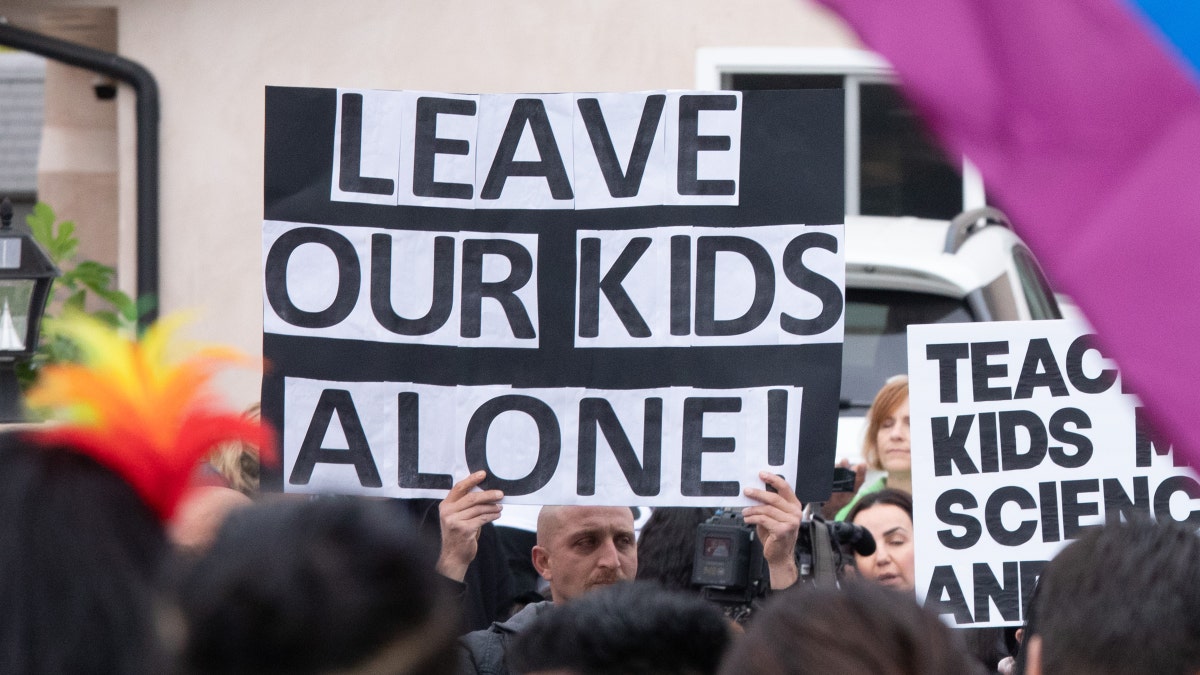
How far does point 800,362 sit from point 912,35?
96.2 inches

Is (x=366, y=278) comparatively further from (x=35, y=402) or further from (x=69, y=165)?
(x=69, y=165)

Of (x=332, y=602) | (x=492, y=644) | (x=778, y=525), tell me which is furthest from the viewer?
(x=778, y=525)

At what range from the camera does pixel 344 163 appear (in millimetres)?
4379

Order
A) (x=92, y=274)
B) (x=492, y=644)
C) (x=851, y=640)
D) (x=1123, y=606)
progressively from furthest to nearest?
(x=92, y=274) < (x=492, y=644) < (x=1123, y=606) < (x=851, y=640)

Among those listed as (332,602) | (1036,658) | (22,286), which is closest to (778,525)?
(1036,658)

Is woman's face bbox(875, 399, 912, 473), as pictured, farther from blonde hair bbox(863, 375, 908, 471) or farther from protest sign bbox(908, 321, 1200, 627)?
protest sign bbox(908, 321, 1200, 627)

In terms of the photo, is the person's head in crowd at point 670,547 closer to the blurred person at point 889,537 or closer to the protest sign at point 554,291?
the protest sign at point 554,291

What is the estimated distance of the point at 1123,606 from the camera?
2.20 m

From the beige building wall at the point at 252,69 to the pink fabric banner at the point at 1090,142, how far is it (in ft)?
22.0

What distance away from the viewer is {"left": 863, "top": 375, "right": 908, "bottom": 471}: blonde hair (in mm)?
6070

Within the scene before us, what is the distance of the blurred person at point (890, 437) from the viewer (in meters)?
6.03

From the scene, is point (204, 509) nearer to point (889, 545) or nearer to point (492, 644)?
point (492, 644)

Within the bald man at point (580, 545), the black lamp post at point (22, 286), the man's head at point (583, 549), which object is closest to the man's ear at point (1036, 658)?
the bald man at point (580, 545)

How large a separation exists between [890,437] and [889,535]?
760 millimetres
